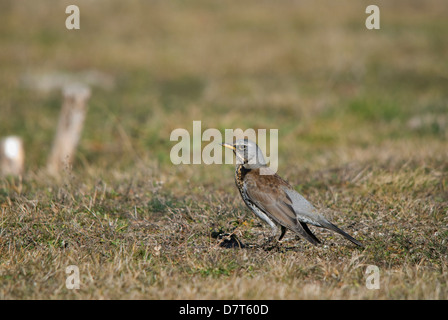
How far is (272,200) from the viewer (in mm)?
5273

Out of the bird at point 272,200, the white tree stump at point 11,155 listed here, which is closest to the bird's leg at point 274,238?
the bird at point 272,200

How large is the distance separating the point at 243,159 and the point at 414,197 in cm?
231

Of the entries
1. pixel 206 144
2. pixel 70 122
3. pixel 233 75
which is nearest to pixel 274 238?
pixel 206 144

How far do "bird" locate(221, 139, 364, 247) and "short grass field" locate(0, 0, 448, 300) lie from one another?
0.27 meters

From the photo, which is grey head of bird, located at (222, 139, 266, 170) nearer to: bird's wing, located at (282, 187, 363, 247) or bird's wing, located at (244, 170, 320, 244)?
bird's wing, located at (244, 170, 320, 244)

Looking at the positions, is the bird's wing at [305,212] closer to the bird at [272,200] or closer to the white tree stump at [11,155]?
the bird at [272,200]

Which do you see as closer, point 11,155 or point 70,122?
point 11,155

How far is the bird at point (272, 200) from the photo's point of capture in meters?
5.14

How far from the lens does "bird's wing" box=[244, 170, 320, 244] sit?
5.12 metres

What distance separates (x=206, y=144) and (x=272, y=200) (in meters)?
4.85

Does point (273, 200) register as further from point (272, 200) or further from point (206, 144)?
point (206, 144)

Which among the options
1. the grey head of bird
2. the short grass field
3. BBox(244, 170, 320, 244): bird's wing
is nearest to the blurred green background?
the short grass field

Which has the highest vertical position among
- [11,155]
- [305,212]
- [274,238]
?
[11,155]
